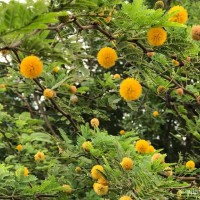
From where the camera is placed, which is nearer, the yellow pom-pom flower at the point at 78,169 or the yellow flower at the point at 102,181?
the yellow flower at the point at 102,181

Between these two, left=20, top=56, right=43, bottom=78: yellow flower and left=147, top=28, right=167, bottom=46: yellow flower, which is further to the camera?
left=147, top=28, right=167, bottom=46: yellow flower

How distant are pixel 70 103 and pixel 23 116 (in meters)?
0.77

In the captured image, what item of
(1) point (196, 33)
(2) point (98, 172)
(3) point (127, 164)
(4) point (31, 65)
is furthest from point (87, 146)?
(4) point (31, 65)

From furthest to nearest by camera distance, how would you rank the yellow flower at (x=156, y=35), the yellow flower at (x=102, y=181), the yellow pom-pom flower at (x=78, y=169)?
the yellow pom-pom flower at (x=78, y=169) < the yellow flower at (x=102, y=181) < the yellow flower at (x=156, y=35)

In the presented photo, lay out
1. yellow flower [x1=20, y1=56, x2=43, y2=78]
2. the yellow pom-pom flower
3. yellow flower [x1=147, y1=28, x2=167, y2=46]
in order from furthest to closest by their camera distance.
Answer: the yellow pom-pom flower
yellow flower [x1=147, y1=28, x2=167, y2=46]
yellow flower [x1=20, y1=56, x2=43, y2=78]

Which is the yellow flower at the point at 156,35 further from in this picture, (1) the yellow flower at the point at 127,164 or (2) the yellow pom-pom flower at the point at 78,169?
(2) the yellow pom-pom flower at the point at 78,169

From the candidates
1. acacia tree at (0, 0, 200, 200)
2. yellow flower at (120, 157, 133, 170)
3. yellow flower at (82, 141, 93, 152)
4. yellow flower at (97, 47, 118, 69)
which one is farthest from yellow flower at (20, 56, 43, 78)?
yellow flower at (82, 141, 93, 152)

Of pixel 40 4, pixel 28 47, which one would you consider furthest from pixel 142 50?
pixel 40 4

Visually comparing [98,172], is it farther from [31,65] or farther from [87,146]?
[31,65]

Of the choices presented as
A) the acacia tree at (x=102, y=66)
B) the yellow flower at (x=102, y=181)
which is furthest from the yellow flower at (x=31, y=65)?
the yellow flower at (x=102, y=181)

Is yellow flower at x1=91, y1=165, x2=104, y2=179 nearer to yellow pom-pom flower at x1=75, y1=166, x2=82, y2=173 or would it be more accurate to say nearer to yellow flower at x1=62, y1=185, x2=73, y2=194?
yellow flower at x1=62, y1=185, x2=73, y2=194

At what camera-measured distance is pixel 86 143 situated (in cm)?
324

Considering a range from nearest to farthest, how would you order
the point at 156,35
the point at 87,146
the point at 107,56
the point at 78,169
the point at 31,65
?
the point at 31,65
the point at 156,35
the point at 107,56
the point at 87,146
the point at 78,169

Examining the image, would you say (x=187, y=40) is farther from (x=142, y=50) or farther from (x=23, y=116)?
(x=23, y=116)
